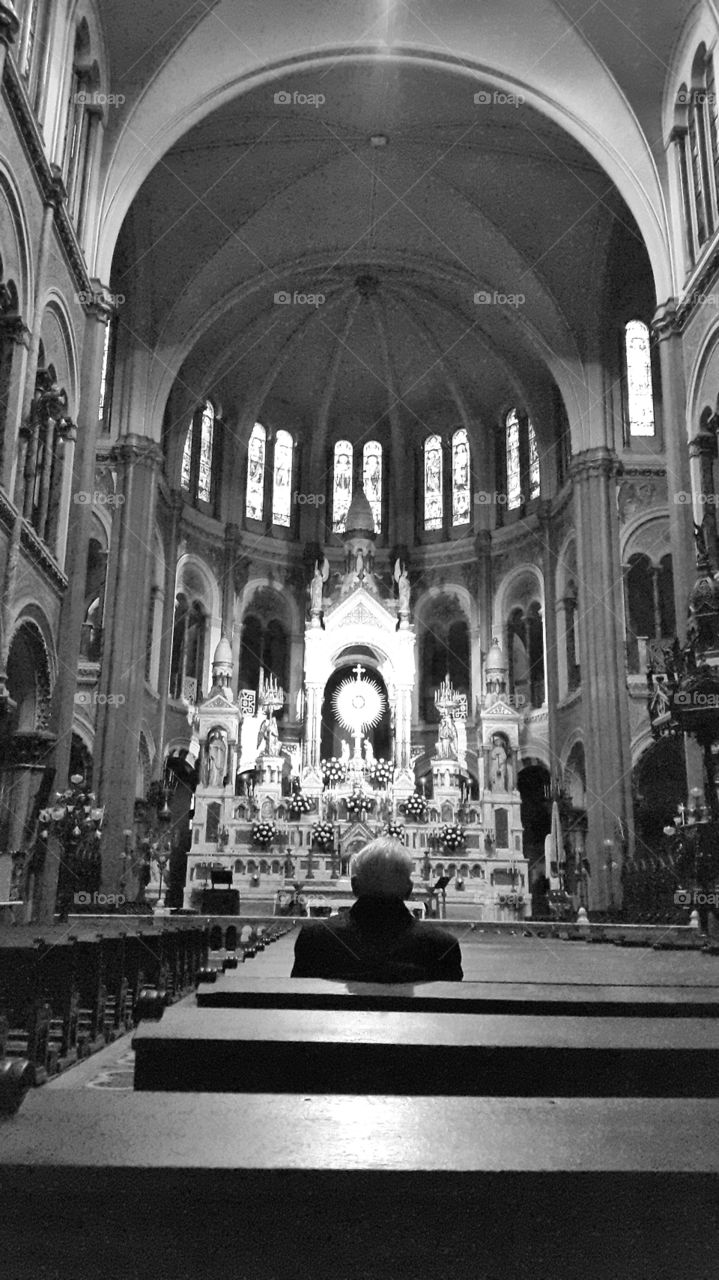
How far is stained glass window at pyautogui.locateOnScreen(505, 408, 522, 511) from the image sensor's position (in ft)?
108

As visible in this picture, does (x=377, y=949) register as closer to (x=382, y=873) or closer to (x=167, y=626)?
(x=382, y=873)

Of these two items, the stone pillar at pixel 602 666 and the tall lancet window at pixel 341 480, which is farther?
the tall lancet window at pixel 341 480

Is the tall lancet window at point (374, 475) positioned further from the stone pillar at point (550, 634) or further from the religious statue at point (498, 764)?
the religious statue at point (498, 764)

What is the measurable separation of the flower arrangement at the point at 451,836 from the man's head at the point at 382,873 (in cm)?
2072

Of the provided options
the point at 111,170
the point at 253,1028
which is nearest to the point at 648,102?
the point at 111,170

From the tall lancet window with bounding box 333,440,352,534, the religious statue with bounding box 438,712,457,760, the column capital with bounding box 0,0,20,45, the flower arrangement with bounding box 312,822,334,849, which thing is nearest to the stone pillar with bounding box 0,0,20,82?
the column capital with bounding box 0,0,20,45

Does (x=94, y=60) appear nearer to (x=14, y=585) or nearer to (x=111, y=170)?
(x=111, y=170)

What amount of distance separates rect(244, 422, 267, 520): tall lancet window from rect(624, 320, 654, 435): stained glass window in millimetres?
12246

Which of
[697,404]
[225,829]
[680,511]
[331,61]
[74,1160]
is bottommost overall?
[74,1160]

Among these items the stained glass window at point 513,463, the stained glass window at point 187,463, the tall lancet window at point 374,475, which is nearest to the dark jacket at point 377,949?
the stained glass window at point 187,463

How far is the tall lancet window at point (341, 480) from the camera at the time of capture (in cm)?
3550

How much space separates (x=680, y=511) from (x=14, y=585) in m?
11.7

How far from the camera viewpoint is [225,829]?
82.7 ft

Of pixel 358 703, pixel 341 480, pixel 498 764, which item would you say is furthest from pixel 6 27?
pixel 341 480
